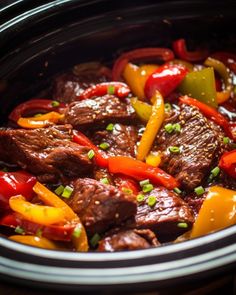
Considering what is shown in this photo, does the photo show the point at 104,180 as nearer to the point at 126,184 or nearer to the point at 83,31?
the point at 126,184

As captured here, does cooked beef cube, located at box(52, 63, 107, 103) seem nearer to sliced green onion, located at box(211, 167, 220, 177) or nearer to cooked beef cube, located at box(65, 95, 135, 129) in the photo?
cooked beef cube, located at box(65, 95, 135, 129)

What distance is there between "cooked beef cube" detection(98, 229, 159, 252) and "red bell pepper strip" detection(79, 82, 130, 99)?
1.35 metres

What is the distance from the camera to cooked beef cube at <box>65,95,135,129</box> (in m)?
3.53

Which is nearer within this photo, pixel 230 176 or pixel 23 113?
pixel 230 176

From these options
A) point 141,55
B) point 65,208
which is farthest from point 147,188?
point 141,55

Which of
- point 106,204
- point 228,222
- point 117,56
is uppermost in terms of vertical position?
point 117,56

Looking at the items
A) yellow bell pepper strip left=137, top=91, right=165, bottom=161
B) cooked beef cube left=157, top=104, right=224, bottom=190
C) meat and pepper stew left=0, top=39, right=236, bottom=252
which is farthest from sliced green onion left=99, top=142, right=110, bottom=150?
cooked beef cube left=157, top=104, right=224, bottom=190

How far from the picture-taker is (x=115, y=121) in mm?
3615

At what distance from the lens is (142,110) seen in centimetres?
365

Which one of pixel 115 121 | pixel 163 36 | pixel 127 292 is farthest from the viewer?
pixel 163 36

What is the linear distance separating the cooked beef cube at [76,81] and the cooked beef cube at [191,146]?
800 mm

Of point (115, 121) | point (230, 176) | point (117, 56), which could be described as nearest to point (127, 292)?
point (230, 176)

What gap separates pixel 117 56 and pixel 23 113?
37.5 inches

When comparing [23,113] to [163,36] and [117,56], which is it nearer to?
[117,56]
